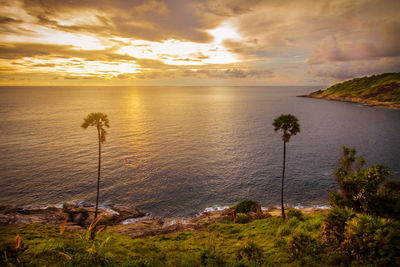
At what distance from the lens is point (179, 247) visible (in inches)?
981

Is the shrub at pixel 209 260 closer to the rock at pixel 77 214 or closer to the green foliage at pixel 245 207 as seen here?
the green foliage at pixel 245 207

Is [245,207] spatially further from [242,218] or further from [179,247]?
[179,247]

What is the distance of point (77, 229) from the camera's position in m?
31.8

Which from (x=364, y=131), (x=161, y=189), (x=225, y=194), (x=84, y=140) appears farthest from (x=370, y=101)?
(x=84, y=140)

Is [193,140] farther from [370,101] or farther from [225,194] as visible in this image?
[370,101]

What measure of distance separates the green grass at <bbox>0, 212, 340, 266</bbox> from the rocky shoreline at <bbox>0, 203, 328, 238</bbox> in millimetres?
2814

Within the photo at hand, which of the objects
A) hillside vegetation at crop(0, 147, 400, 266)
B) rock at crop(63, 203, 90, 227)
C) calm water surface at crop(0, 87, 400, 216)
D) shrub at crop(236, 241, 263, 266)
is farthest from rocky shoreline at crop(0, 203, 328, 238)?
shrub at crop(236, 241, 263, 266)

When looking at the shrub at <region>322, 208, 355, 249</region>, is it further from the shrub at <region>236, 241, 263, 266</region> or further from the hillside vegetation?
the shrub at <region>236, 241, 263, 266</region>

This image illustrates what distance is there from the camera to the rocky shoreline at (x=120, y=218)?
33.2m

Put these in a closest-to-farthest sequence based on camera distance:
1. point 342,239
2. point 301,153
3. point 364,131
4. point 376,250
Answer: point 376,250
point 342,239
point 301,153
point 364,131

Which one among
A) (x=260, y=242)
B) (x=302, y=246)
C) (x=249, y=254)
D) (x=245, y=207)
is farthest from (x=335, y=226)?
(x=245, y=207)

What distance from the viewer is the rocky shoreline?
33.2 metres

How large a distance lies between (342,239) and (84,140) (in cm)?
9135

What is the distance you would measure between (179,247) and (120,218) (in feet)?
62.3
